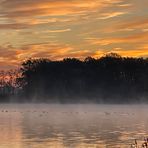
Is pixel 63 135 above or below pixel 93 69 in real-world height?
below

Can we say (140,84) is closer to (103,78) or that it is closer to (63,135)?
(103,78)

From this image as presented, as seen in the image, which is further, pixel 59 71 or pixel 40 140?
pixel 59 71

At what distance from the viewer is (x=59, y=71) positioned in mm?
162125

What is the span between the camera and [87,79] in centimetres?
16062

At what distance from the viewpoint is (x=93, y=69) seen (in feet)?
519

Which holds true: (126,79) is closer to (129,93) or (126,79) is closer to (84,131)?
(129,93)

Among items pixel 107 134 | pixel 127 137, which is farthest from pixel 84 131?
pixel 127 137

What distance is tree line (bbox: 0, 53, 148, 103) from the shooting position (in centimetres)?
15462

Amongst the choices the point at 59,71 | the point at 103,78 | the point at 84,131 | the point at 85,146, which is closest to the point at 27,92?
the point at 59,71

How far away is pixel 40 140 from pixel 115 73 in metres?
120

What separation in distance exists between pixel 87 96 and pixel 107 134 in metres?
124

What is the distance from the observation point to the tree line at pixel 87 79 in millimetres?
154625

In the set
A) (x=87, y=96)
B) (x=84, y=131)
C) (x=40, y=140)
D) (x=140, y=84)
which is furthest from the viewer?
(x=87, y=96)

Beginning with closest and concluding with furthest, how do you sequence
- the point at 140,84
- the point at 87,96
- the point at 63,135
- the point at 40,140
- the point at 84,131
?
the point at 40,140 → the point at 63,135 → the point at 84,131 → the point at 140,84 → the point at 87,96
